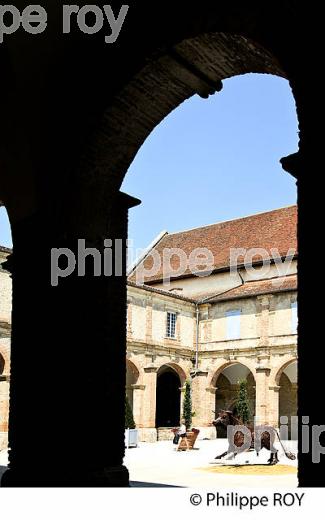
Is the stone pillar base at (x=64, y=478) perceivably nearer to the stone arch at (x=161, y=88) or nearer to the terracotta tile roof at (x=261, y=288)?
the stone arch at (x=161, y=88)

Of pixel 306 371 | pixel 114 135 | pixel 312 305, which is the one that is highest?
pixel 114 135

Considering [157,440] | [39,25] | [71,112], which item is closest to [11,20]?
[39,25]

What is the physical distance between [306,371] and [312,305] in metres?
0.42

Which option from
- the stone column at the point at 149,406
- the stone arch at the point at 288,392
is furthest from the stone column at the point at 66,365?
the stone arch at the point at 288,392

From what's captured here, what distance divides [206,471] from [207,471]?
0.02 meters

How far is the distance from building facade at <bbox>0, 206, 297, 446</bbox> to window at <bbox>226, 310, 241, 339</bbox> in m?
0.05

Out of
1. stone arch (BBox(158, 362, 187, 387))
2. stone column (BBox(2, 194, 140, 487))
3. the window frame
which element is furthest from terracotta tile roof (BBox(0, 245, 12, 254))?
stone column (BBox(2, 194, 140, 487))

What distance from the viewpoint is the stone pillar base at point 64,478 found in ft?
18.0

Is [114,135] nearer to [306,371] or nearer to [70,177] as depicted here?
[70,177]

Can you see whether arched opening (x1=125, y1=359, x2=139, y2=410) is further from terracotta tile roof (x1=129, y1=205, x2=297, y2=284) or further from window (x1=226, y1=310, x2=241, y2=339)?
terracotta tile roof (x1=129, y1=205, x2=297, y2=284)

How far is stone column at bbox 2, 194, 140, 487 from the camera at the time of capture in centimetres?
562

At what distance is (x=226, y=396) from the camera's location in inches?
1299

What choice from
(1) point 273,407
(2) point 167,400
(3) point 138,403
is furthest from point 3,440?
(1) point 273,407

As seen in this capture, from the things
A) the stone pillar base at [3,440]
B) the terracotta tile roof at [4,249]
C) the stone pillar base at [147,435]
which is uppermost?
the terracotta tile roof at [4,249]
